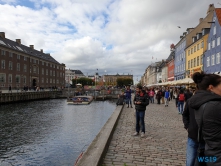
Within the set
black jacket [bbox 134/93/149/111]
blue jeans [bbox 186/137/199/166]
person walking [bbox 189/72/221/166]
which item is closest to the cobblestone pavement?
black jacket [bbox 134/93/149/111]

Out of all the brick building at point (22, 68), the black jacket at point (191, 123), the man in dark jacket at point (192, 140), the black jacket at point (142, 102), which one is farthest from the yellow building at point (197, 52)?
the brick building at point (22, 68)

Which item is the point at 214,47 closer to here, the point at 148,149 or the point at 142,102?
the point at 142,102

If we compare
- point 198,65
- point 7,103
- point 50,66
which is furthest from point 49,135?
point 50,66

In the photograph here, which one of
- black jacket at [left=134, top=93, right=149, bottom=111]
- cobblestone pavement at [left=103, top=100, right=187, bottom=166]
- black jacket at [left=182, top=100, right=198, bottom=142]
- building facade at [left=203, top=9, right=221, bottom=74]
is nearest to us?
black jacket at [left=182, top=100, right=198, bottom=142]

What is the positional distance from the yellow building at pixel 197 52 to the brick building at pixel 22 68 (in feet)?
146

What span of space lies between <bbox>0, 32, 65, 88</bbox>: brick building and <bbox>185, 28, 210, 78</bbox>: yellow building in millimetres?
44475

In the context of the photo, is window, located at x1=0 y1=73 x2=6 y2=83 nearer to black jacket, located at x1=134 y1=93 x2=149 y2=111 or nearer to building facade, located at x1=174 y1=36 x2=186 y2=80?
building facade, located at x1=174 y1=36 x2=186 y2=80

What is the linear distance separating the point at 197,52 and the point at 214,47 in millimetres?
8920

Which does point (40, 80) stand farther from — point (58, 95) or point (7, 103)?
point (7, 103)

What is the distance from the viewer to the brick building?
54106 millimetres

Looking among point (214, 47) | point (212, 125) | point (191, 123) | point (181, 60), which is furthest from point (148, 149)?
point (181, 60)

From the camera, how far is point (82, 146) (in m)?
11.1

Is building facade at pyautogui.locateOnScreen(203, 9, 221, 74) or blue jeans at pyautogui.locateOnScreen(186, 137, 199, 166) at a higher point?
building facade at pyautogui.locateOnScreen(203, 9, 221, 74)

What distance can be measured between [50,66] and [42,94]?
93.5 ft
